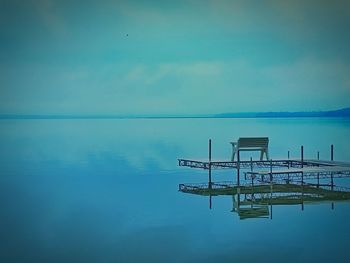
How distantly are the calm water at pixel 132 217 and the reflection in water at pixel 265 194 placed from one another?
301 millimetres

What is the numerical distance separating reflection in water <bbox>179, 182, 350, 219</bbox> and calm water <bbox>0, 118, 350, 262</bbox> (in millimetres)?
301

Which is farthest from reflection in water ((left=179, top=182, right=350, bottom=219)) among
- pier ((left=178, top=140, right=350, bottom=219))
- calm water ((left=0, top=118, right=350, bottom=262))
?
calm water ((left=0, top=118, right=350, bottom=262))

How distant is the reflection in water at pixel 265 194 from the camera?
12.9 metres

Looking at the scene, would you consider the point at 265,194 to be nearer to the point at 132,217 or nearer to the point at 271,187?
the point at 271,187

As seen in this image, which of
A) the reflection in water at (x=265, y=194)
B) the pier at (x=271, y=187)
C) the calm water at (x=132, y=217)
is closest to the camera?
the calm water at (x=132, y=217)

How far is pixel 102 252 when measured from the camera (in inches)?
374

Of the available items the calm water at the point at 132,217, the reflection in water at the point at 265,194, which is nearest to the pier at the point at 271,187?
the reflection in water at the point at 265,194

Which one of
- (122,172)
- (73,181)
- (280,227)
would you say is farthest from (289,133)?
(280,227)

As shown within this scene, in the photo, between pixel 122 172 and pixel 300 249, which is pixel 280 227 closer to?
pixel 300 249

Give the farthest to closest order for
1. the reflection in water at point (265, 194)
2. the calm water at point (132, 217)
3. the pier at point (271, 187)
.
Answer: the pier at point (271, 187)
the reflection in water at point (265, 194)
the calm water at point (132, 217)

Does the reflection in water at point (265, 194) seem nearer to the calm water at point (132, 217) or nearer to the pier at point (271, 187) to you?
the pier at point (271, 187)

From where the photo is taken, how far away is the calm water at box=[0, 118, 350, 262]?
956 cm

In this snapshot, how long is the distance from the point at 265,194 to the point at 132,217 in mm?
3700

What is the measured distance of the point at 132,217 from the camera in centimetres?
1170
